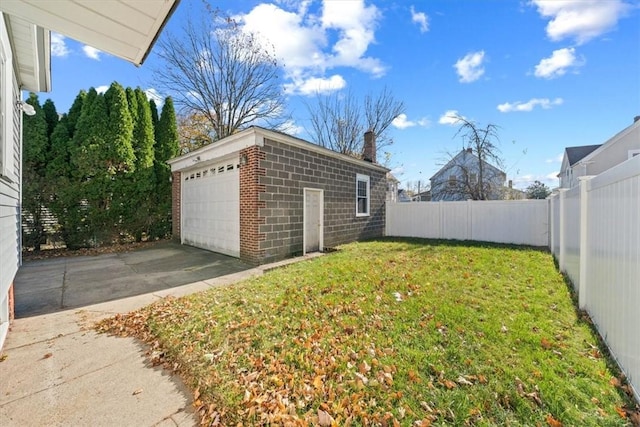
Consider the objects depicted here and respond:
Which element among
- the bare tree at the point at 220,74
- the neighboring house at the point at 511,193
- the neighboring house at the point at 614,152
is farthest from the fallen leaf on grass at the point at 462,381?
the neighboring house at the point at 511,193

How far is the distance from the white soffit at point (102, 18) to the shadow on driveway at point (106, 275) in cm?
413

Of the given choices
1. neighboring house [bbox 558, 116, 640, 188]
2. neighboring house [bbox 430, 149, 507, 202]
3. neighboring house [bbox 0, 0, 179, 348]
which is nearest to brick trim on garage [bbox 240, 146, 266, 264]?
neighboring house [bbox 0, 0, 179, 348]

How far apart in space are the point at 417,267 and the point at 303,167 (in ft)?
15.2

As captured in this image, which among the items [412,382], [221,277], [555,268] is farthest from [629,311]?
[221,277]

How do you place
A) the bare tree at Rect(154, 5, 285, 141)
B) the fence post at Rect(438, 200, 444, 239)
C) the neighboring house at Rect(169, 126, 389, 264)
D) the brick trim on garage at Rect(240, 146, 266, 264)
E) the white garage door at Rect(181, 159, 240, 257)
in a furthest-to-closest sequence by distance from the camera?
the bare tree at Rect(154, 5, 285, 141) < the fence post at Rect(438, 200, 444, 239) < the white garage door at Rect(181, 159, 240, 257) < the neighboring house at Rect(169, 126, 389, 264) < the brick trim on garage at Rect(240, 146, 266, 264)

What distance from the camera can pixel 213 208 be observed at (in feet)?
29.5

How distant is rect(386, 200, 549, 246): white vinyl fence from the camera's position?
9.80 meters

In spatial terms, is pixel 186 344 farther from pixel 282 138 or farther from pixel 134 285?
pixel 282 138

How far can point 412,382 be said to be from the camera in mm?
2400

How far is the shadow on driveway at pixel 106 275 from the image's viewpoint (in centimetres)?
472

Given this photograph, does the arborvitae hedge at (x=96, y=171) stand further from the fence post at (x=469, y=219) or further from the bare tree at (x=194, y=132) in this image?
the fence post at (x=469, y=219)

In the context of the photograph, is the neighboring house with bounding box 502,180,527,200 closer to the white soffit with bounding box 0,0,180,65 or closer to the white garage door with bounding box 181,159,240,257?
the white garage door with bounding box 181,159,240,257

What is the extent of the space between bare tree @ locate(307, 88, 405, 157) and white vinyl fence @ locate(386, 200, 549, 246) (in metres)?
10.1

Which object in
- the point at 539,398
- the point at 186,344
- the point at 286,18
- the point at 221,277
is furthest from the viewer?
the point at 286,18
